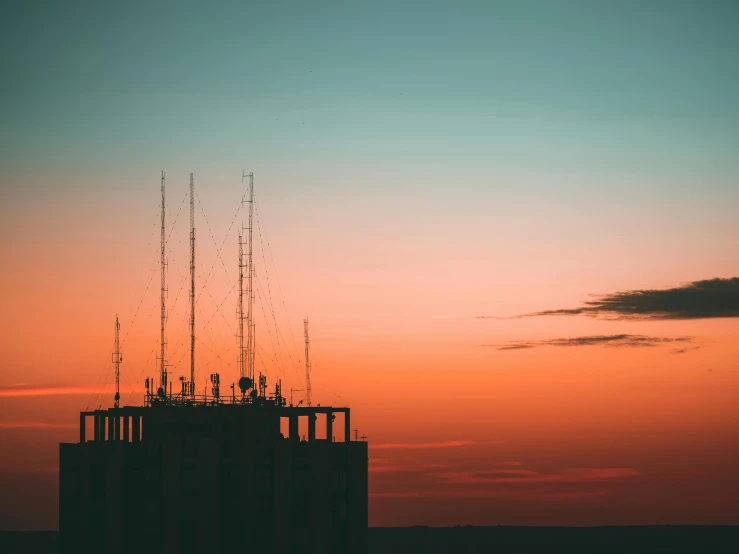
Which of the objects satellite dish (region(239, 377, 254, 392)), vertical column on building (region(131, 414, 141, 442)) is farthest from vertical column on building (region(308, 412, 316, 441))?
vertical column on building (region(131, 414, 141, 442))

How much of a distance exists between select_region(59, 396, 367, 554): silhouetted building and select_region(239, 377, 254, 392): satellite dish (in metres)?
5.54

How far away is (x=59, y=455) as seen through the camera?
112 meters

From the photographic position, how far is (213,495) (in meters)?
109

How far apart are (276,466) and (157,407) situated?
1535 cm

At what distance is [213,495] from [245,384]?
1363 cm

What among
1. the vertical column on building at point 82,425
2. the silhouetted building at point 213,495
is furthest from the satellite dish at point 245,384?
the vertical column on building at point 82,425

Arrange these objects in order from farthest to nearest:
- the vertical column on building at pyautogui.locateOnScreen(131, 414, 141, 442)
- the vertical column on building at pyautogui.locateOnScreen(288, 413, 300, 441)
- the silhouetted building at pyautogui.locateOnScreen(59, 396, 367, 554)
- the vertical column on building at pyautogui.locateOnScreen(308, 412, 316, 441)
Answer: the vertical column on building at pyautogui.locateOnScreen(288, 413, 300, 441)
the vertical column on building at pyautogui.locateOnScreen(131, 414, 141, 442)
the vertical column on building at pyautogui.locateOnScreen(308, 412, 316, 441)
the silhouetted building at pyautogui.locateOnScreen(59, 396, 367, 554)

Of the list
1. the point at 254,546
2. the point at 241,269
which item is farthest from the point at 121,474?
the point at 241,269

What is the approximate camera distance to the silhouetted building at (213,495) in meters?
109

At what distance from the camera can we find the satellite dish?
117294 mm

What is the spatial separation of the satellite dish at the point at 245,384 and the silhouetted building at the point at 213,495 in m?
5.54

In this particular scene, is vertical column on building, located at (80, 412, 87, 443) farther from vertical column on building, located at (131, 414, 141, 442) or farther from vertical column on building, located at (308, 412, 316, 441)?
vertical column on building, located at (308, 412, 316, 441)

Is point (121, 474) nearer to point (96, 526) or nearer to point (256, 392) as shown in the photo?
point (96, 526)

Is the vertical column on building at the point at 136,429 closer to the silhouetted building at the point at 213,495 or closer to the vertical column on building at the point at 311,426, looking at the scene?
the silhouetted building at the point at 213,495
